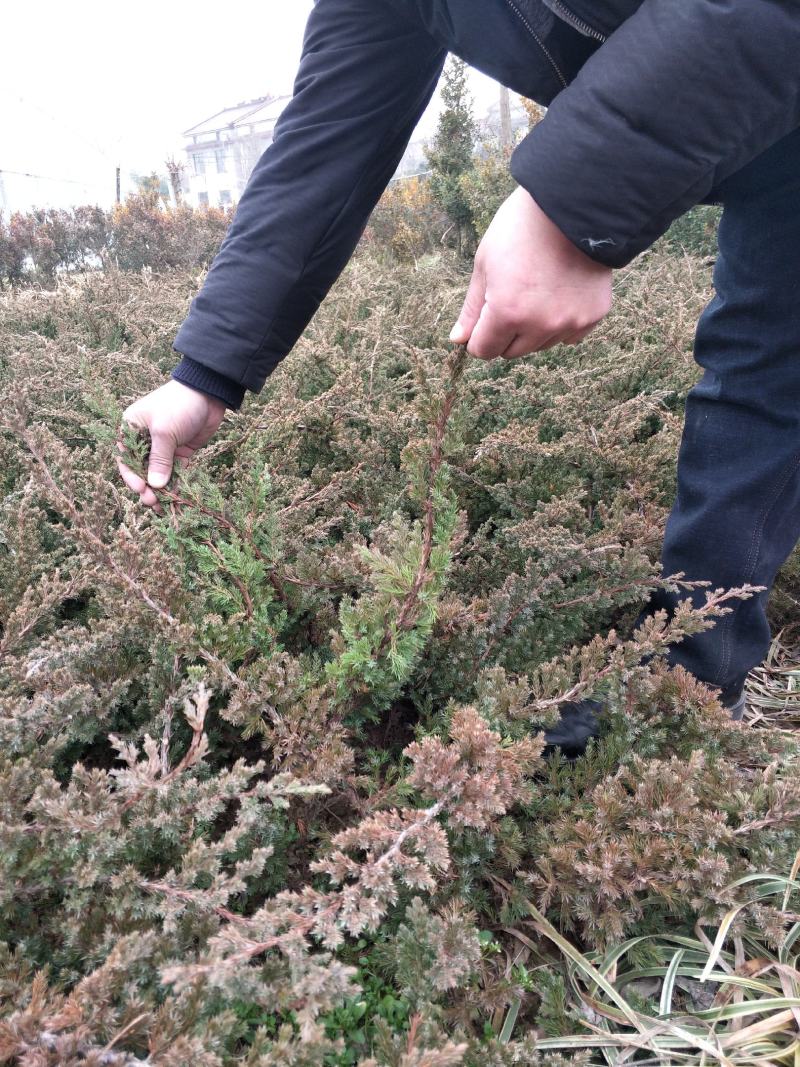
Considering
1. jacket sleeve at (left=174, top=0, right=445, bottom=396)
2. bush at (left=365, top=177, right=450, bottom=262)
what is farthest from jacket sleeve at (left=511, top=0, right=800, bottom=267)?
bush at (left=365, top=177, right=450, bottom=262)

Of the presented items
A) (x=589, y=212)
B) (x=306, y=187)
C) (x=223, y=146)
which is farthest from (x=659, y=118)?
(x=223, y=146)

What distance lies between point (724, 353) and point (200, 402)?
3.94 feet

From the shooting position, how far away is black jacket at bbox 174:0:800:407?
857 mm

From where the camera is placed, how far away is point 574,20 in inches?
39.8

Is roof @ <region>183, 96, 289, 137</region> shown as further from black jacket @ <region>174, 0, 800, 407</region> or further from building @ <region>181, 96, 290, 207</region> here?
black jacket @ <region>174, 0, 800, 407</region>

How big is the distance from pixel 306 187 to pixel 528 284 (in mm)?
754

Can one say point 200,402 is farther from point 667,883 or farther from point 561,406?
point 667,883

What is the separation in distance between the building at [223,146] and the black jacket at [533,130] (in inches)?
2334

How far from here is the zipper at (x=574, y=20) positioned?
1.00 meters

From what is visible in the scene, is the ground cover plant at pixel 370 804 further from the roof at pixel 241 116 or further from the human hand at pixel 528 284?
the roof at pixel 241 116

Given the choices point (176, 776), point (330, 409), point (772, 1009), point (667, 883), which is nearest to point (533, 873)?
point (667, 883)

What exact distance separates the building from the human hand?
59967 millimetres

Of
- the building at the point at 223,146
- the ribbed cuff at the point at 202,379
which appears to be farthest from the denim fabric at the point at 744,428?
the building at the point at 223,146

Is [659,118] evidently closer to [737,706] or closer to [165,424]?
[165,424]
